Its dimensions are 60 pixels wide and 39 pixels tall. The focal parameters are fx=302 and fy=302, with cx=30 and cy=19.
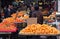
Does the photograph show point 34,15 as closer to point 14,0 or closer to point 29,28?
point 29,28

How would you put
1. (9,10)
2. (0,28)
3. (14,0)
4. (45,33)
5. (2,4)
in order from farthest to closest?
1. (14,0)
2. (2,4)
3. (9,10)
4. (0,28)
5. (45,33)

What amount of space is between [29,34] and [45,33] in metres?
0.50

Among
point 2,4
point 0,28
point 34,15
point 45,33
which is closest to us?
point 45,33

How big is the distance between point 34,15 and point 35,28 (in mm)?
2703

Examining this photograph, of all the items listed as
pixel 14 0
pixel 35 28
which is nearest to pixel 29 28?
pixel 35 28

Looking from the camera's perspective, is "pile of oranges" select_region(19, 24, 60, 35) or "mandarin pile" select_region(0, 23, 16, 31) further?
"mandarin pile" select_region(0, 23, 16, 31)

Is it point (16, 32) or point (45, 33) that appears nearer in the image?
point (45, 33)

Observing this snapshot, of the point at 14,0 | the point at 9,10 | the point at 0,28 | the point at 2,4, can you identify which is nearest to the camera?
the point at 0,28

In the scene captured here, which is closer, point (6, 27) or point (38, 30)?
point (38, 30)

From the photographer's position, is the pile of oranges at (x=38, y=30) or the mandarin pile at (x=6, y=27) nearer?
the pile of oranges at (x=38, y=30)

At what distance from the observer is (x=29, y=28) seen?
985cm

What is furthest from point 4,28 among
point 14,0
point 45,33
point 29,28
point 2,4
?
point 14,0

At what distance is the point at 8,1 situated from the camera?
27.9 m

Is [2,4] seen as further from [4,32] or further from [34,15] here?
[4,32]
